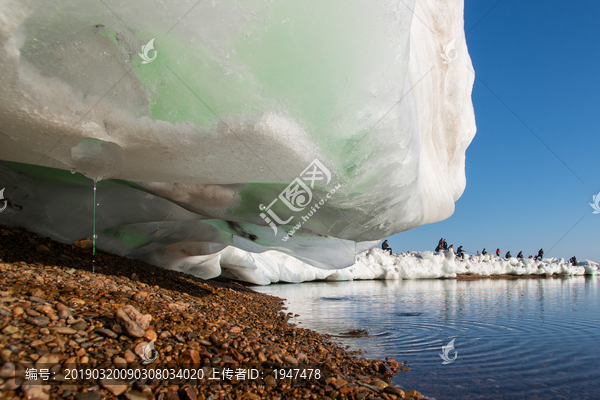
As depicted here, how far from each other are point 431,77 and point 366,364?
12.5 feet

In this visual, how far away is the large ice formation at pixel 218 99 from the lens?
2.24 meters

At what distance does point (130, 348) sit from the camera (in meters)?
2.16

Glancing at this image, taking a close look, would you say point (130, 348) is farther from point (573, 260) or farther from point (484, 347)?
point (573, 260)

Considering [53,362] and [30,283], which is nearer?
[53,362]

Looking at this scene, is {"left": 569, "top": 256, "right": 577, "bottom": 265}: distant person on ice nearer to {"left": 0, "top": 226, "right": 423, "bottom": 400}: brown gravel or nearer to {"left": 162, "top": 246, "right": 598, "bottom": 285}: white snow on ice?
{"left": 162, "top": 246, "right": 598, "bottom": 285}: white snow on ice

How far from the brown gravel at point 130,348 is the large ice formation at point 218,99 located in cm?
104

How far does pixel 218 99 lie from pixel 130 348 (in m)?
1.78

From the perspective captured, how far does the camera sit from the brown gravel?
1826 mm

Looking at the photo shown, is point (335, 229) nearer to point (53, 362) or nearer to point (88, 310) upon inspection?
point (88, 310)

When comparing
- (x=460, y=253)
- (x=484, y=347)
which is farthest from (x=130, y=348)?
(x=460, y=253)

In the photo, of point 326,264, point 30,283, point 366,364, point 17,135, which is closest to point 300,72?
point 17,135

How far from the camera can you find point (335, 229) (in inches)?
193

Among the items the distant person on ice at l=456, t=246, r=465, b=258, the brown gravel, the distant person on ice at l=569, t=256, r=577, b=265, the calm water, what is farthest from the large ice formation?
the distant person on ice at l=569, t=256, r=577, b=265

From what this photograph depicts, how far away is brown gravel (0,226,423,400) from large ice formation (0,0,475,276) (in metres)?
1.04
